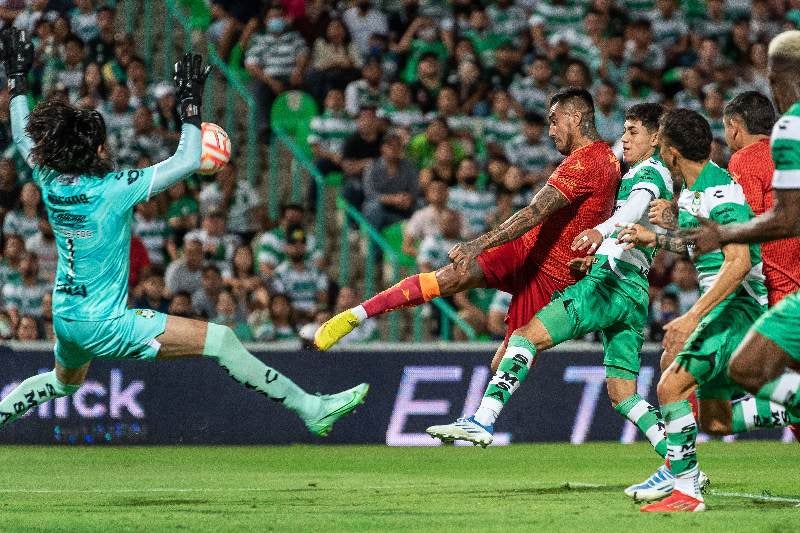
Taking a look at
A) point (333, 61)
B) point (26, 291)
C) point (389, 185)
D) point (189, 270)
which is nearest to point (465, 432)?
point (189, 270)

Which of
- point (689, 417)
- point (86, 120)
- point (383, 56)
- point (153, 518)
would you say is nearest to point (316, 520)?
point (153, 518)

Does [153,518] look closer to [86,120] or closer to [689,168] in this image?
[86,120]

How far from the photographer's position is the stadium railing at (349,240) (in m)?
17.3

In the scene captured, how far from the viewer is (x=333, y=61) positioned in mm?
19734

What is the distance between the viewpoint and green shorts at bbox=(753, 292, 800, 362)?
7641 millimetres

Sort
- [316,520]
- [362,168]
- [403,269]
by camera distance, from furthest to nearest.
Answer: [362,168] → [403,269] → [316,520]

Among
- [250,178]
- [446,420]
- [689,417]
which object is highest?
[689,417]

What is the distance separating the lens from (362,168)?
18672mm

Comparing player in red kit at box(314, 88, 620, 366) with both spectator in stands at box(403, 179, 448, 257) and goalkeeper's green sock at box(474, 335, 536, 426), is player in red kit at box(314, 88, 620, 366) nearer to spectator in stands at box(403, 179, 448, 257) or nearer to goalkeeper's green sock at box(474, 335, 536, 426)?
goalkeeper's green sock at box(474, 335, 536, 426)

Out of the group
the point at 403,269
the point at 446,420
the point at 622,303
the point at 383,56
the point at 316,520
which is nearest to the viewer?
the point at 316,520

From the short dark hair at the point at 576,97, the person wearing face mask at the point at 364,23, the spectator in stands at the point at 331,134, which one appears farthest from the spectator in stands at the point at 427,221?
the short dark hair at the point at 576,97

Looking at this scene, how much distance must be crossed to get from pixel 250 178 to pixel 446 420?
5180mm

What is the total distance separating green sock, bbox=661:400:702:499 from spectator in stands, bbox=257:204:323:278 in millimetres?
9177

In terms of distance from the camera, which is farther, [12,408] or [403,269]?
[403,269]
